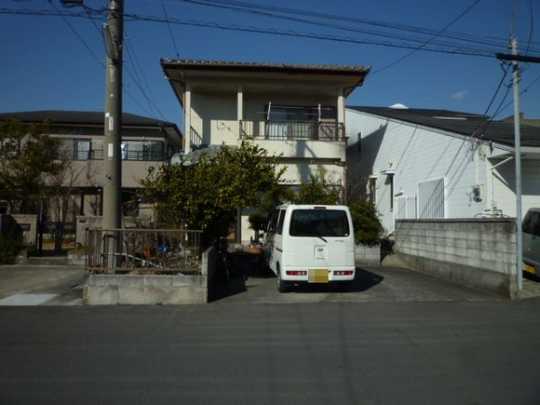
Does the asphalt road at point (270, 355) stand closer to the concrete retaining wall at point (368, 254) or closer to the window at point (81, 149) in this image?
the concrete retaining wall at point (368, 254)

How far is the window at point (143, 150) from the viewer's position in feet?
67.3

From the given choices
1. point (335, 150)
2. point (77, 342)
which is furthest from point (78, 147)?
point (77, 342)

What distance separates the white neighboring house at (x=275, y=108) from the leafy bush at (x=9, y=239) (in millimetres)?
6125

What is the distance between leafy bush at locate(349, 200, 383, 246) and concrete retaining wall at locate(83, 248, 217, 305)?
6310mm

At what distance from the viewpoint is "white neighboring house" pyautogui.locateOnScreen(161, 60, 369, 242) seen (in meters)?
14.9

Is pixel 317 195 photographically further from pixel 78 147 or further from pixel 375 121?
pixel 78 147

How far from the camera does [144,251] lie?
7.95 m

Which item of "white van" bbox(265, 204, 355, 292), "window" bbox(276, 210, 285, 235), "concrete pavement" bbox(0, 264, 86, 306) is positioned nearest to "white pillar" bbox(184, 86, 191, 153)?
"concrete pavement" bbox(0, 264, 86, 306)

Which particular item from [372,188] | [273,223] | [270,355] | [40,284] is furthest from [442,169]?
[40,284]

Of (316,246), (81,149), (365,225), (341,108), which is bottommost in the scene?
(316,246)

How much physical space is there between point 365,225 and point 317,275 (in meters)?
4.96

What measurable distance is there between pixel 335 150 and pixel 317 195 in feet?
10.6

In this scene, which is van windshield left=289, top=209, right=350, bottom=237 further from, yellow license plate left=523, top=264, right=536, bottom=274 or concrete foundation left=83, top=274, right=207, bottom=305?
yellow license plate left=523, top=264, right=536, bottom=274

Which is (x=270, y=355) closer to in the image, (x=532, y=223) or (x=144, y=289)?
(x=144, y=289)
